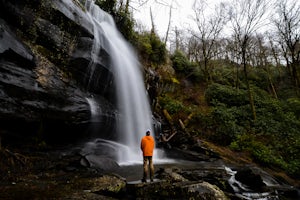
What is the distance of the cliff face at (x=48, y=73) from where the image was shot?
22.0 ft

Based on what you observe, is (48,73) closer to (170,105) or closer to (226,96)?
(170,105)

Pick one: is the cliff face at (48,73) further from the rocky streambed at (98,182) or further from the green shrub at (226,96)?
the green shrub at (226,96)

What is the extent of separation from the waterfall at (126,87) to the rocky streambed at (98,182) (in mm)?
2864

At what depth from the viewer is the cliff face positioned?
6.72 meters

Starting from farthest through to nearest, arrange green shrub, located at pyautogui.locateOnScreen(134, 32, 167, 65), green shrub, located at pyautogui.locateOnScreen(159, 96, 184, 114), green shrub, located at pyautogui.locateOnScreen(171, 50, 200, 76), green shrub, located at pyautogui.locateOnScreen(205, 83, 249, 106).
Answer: green shrub, located at pyautogui.locateOnScreen(171, 50, 200, 76) → green shrub, located at pyautogui.locateOnScreen(205, 83, 249, 106) → green shrub, located at pyautogui.locateOnScreen(134, 32, 167, 65) → green shrub, located at pyautogui.locateOnScreen(159, 96, 184, 114)

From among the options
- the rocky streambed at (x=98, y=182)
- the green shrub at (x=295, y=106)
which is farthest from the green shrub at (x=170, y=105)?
the green shrub at (x=295, y=106)

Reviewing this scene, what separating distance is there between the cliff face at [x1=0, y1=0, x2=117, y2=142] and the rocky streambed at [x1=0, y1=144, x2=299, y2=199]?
100cm

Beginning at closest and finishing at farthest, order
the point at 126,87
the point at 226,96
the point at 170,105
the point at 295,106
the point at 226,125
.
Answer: the point at 126,87 < the point at 226,125 < the point at 170,105 < the point at 295,106 < the point at 226,96

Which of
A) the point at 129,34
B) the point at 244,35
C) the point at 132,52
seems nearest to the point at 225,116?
the point at 244,35

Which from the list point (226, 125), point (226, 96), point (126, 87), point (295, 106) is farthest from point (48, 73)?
point (295, 106)

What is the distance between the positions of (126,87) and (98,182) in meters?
7.85

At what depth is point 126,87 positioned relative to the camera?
1237cm

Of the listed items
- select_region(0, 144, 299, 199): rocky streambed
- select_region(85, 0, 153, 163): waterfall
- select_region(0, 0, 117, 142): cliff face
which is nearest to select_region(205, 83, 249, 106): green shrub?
select_region(85, 0, 153, 163): waterfall

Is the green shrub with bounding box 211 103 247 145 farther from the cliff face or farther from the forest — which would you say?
the cliff face
